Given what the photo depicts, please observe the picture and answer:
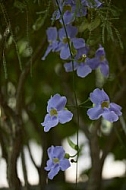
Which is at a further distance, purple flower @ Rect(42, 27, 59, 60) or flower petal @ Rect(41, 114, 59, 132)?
purple flower @ Rect(42, 27, 59, 60)

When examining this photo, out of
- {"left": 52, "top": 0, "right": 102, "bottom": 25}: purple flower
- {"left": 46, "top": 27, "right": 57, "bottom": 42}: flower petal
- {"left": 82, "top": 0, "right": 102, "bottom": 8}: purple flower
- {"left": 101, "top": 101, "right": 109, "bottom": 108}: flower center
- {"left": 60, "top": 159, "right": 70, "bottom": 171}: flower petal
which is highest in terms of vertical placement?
{"left": 82, "top": 0, "right": 102, "bottom": 8}: purple flower

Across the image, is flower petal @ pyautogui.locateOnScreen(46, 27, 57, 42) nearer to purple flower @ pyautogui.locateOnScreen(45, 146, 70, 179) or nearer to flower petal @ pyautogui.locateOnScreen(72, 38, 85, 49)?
flower petal @ pyautogui.locateOnScreen(72, 38, 85, 49)

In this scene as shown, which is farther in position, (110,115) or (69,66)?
(69,66)

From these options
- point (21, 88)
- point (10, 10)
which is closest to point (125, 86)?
point (21, 88)

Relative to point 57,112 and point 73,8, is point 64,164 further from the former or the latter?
point 73,8

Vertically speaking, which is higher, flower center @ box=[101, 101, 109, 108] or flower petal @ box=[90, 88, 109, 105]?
flower petal @ box=[90, 88, 109, 105]

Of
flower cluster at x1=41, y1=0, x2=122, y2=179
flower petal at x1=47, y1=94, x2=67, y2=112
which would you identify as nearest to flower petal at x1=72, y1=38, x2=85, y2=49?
flower cluster at x1=41, y1=0, x2=122, y2=179

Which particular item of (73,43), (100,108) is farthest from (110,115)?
(73,43)
